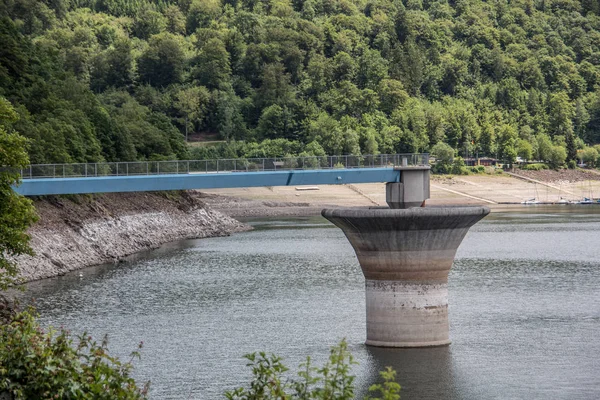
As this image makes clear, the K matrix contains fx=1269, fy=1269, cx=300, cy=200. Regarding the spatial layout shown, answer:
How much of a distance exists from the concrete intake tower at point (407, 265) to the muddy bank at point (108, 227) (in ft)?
102

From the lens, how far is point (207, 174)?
7362 centimetres

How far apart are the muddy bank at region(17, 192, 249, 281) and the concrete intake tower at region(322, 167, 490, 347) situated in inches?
1228

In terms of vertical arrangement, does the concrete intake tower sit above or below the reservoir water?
above

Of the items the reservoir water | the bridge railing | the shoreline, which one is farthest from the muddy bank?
the bridge railing

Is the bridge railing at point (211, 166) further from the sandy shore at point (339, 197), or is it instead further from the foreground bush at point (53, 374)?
the sandy shore at point (339, 197)

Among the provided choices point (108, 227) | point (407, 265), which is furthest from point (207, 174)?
point (108, 227)

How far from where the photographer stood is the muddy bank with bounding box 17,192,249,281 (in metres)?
85.1

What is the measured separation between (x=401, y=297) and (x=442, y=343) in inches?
102

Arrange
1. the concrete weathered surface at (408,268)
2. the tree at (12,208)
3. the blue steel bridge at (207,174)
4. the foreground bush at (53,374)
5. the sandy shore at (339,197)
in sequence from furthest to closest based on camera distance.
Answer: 1. the sandy shore at (339,197)
2. the blue steel bridge at (207,174)
3. the concrete weathered surface at (408,268)
4. the tree at (12,208)
5. the foreground bush at (53,374)

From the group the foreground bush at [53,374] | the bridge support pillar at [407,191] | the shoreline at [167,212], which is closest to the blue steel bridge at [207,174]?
the shoreline at [167,212]

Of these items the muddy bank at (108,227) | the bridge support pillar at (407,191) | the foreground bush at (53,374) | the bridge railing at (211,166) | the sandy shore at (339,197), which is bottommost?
the sandy shore at (339,197)

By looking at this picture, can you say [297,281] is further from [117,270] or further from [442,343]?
[442,343]

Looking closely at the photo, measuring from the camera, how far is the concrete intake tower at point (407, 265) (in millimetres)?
49031

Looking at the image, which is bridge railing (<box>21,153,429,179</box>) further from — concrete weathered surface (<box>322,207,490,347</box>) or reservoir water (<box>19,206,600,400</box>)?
concrete weathered surface (<box>322,207,490,347</box>)
